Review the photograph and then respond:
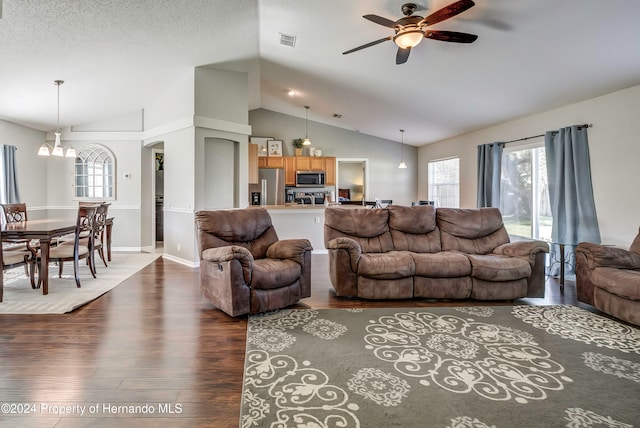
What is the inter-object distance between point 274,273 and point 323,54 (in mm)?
3151

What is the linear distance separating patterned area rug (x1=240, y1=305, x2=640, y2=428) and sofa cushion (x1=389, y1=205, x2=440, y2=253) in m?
1.11

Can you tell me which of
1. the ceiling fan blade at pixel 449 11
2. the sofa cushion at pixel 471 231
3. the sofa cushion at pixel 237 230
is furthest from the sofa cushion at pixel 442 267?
the ceiling fan blade at pixel 449 11

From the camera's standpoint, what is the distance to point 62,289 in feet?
12.8

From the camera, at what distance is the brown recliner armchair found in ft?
9.80

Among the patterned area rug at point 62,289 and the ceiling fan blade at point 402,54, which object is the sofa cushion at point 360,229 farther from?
the patterned area rug at point 62,289

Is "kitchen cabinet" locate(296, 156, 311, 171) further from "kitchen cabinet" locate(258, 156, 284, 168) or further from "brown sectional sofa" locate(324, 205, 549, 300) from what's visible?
"brown sectional sofa" locate(324, 205, 549, 300)

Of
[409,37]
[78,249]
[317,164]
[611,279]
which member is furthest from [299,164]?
[611,279]

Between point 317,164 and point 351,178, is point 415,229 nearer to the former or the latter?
point 317,164

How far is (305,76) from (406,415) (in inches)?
203

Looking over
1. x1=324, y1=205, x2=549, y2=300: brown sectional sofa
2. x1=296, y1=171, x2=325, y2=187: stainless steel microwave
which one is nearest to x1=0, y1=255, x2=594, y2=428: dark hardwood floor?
x1=324, y1=205, x2=549, y2=300: brown sectional sofa

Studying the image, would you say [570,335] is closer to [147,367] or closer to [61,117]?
[147,367]

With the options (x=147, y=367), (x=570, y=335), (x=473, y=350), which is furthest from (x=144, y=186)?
(x=570, y=335)

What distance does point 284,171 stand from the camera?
8.27 metres

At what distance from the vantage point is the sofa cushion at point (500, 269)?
3.46 m
